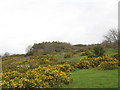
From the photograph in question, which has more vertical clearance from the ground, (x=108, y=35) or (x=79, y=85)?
(x=108, y=35)

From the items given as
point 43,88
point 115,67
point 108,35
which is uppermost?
point 108,35

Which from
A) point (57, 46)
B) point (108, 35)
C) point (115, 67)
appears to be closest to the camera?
point (115, 67)

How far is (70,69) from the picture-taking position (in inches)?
448

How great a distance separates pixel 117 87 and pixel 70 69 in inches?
199

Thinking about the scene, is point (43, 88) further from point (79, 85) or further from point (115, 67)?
point (115, 67)

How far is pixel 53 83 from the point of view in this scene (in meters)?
7.75

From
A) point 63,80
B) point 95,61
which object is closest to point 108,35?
point 95,61

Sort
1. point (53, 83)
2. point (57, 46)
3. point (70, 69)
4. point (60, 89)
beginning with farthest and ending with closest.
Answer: point (57, 46), point (70, 69), point (53, 83), point (60, 89)

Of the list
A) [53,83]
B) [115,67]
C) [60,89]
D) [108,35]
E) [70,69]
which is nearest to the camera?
[60,89]

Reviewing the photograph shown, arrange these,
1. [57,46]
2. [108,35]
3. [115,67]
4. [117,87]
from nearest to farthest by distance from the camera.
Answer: [117,87]
[115,67]
[57,46]
[108,35]

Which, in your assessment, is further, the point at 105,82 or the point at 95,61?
the point at 95,61

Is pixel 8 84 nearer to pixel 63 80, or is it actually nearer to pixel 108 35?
pixel 63 80

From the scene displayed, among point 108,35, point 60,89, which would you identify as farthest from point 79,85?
point 108,35

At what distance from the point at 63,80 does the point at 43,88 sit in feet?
3.92
